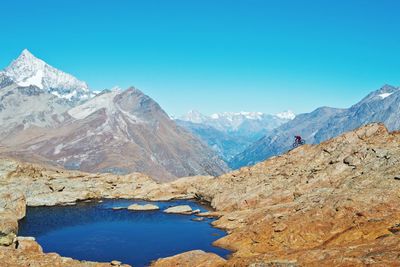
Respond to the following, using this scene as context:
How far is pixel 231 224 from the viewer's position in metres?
128

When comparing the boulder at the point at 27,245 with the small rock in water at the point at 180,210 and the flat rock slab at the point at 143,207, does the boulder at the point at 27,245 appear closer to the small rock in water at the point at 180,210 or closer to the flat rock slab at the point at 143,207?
the small rock in water at the point at 180,210

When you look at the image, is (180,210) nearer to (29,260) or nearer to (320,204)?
(320,204)

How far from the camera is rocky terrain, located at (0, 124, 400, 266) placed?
78.4 metres

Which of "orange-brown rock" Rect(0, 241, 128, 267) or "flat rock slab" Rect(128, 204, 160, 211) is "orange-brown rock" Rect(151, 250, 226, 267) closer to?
"orange-brown rock" Rect(0, 241, 128, 267)

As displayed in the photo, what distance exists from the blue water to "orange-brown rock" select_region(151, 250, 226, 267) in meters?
7.25

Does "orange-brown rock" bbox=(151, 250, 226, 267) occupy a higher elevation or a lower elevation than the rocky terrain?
lower

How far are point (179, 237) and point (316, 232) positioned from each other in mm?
41709

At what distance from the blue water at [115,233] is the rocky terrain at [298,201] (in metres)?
7.46

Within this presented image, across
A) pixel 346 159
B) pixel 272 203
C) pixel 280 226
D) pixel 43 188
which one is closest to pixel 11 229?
pixel 280 226

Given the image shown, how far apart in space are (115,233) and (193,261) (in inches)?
1974

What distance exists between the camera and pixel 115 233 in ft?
426

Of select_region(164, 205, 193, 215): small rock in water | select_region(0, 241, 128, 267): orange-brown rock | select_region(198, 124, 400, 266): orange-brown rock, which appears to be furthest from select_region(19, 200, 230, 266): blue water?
select_region(0, 241, 128, 267): orange-brown rock

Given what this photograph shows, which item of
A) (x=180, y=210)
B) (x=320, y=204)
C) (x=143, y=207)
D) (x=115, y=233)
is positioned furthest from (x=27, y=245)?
(x=143, y=207)

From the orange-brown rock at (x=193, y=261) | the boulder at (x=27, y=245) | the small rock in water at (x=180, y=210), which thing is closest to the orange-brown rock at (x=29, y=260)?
the boulder at (x=27, y=245)
